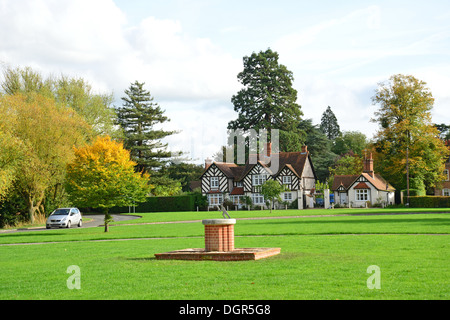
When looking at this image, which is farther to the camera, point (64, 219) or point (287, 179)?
point (287, 179)

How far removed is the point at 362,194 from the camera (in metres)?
70.7

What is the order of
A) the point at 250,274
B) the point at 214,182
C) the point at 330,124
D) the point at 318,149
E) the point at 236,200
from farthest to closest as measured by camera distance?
the point at 330,124 → the point at 318,149 → the point at 214,182 → the point at 236,200 → the point at 250,274

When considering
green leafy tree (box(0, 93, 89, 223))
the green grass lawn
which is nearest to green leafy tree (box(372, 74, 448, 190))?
green leafy tree (box(0, 93, 89, 223))

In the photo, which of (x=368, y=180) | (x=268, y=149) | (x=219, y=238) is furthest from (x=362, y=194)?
(x=219, y=238)

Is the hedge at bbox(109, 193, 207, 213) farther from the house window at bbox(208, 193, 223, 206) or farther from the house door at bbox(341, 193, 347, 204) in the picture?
the house door at bbox(341, 193, 347, 204)

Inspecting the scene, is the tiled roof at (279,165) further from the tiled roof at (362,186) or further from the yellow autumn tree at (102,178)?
the yellow autumn tree at (102,178)

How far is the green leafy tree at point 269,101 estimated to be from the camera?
80.2 metres

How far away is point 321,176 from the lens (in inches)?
3585

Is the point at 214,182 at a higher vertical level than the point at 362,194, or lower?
higher

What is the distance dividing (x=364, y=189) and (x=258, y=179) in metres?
15.4

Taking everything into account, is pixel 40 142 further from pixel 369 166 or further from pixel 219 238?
pixel 369 166

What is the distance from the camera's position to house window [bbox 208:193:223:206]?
79438 mm
